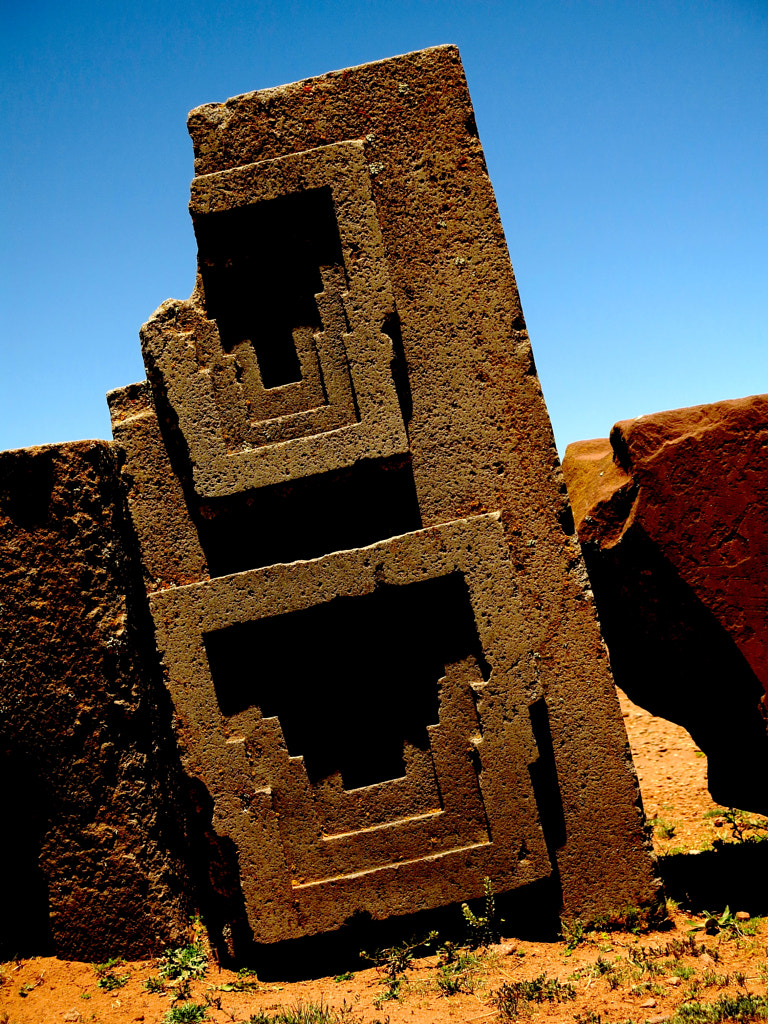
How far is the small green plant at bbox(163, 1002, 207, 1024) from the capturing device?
2.80 metres

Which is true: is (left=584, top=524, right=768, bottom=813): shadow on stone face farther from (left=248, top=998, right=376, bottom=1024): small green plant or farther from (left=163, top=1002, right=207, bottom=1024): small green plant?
(left=163, top=1002, right=207, bottom=1024): small green plant

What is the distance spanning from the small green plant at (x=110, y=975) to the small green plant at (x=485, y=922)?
4.33ft

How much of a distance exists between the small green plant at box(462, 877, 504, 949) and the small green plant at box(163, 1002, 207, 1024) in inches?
38.9

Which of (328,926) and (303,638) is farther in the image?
(303,638)

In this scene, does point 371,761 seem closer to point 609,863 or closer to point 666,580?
point 609,863

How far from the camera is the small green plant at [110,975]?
306 cm

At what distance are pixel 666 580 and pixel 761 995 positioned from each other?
4.91ft

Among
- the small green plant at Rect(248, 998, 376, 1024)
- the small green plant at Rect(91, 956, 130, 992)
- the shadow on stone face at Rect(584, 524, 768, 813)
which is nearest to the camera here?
the small green plant at Rect(248, 998, 376, 1024)

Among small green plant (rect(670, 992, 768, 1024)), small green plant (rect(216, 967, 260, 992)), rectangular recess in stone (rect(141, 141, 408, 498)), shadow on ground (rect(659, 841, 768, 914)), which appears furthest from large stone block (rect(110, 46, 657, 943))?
small green plant (rect(670, 992, 768, 1024))

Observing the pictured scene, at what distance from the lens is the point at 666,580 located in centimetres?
339

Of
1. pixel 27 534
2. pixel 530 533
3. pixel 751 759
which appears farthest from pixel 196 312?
pixel 751 759

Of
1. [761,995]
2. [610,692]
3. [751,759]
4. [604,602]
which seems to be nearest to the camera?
[761,995]

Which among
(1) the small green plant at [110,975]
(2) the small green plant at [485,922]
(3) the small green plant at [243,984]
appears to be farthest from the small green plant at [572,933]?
(1) the small green plant at [110,975]

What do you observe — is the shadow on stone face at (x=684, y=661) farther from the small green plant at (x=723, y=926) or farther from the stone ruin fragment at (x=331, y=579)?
the small green plant at (x=723, y=926)
